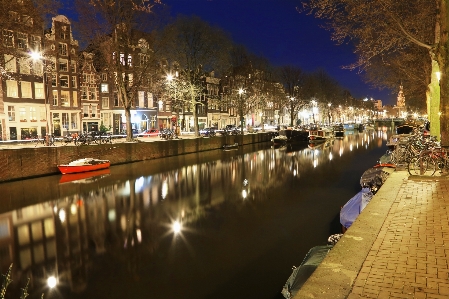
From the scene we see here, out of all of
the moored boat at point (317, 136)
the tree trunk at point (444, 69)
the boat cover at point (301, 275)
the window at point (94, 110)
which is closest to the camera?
the boat cover at point (301, 275)

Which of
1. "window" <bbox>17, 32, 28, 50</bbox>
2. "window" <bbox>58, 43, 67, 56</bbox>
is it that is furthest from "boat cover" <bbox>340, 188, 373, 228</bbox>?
"window" <bbox>58, 43, 67, 56</bbox>

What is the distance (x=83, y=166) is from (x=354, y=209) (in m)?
20.8

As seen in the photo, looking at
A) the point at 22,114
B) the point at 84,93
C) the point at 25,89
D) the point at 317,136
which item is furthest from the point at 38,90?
the point at 317,136

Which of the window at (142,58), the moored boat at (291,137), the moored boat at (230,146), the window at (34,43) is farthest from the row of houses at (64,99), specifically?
the moored boat at (291,137)

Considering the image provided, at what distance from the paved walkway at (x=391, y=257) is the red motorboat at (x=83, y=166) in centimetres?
2262

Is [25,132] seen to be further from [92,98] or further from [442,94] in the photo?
[442,94]

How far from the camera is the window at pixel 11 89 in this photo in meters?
41.0

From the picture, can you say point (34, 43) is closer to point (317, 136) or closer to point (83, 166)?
Result: point (83, 166)

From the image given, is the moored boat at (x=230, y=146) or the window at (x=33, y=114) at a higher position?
the window at (x=33, y=114)

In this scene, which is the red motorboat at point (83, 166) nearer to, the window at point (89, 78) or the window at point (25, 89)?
the window at point (25, 89)

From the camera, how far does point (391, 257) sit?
5578mm

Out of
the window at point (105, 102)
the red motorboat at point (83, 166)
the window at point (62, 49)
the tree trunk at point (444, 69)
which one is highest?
the window at point (62, 49)

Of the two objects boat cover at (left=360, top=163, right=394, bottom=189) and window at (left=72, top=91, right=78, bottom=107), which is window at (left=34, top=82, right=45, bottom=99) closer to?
window at (left=72, top=91, right=78, bottom=107)

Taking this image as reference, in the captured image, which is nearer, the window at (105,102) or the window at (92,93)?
the window at (92,93)
